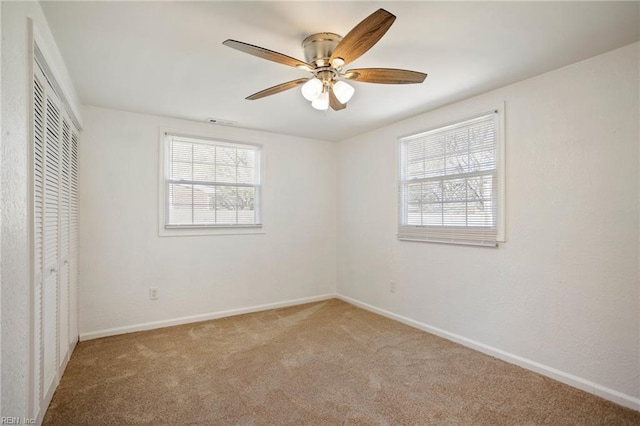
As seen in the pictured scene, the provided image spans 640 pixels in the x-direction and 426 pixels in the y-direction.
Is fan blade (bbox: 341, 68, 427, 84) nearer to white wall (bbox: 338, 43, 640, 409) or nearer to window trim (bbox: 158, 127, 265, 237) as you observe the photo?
white wall (bbox: 338, 43, 640, 409)

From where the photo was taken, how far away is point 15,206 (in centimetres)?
136

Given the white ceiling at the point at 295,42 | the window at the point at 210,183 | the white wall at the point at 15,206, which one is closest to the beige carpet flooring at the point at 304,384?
the white wall at the point at 15,206

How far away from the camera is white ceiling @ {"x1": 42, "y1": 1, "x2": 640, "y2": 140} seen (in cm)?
172

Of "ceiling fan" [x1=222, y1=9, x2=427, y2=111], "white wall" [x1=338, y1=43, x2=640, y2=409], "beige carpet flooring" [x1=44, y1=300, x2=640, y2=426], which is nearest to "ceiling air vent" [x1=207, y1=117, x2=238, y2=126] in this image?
"ceiling fan" [x1=222, y1=9, x2=427, y2=111]

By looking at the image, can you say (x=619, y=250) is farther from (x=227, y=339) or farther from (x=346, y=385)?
(x=227, y=339)

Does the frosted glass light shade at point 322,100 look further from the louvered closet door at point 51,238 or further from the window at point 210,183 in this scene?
the window at point 210,183

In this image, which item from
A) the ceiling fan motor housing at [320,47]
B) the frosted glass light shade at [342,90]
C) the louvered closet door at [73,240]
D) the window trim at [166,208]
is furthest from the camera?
the window trim at [166,208]

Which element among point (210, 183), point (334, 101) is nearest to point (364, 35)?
point (334, 101)

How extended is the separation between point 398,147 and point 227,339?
9.12 feet

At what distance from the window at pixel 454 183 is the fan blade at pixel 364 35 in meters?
1.71

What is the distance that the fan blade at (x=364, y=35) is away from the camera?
1402 millimetres

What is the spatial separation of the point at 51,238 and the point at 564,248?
359 cm

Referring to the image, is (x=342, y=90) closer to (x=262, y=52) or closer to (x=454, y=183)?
(x=262, y=52)

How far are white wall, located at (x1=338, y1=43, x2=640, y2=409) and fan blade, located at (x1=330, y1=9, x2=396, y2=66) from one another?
1708 mm
